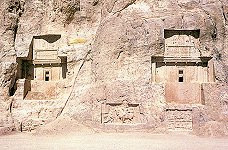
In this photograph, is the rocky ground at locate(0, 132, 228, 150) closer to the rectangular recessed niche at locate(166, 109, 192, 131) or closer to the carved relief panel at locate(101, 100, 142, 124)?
the rectangular recessed niche at locate(166, 109, 192, 131)

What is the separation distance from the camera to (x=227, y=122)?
1908cm

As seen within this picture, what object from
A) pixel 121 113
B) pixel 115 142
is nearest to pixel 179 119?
pixel 121 113

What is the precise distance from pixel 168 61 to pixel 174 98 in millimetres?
2509

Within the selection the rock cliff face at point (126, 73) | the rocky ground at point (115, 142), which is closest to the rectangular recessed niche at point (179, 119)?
the rock cliff face at point (126, 73)

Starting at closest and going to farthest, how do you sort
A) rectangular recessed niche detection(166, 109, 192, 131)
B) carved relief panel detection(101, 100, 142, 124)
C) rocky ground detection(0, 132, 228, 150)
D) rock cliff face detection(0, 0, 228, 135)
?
rocky ground detection(0, 132, 228, 150) → rectangular recessed niche detection(166, 109, 192, 131) → rock cliff face detection(0, 0, 228, 135) → carved relief panel detection(101, 100, 142, 124)

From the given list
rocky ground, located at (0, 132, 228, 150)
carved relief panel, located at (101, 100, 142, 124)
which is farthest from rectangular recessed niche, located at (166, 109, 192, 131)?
carved relief panel, located at (101, 100, 142, 124)

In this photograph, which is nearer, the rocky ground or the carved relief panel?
the rocky ground

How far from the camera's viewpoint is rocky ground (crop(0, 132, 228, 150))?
Answer: 1429cm

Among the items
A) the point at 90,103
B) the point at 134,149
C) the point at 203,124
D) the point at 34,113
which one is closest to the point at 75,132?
the point at 90,103

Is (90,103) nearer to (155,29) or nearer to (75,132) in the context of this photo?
(75,132)

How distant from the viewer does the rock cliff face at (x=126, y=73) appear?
1981 centimetres

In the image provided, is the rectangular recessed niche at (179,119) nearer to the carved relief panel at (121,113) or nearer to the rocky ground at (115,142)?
the rocky ground at (115,142)

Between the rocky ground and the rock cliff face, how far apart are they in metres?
1.30

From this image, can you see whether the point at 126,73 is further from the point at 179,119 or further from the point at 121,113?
the point at 179,119
